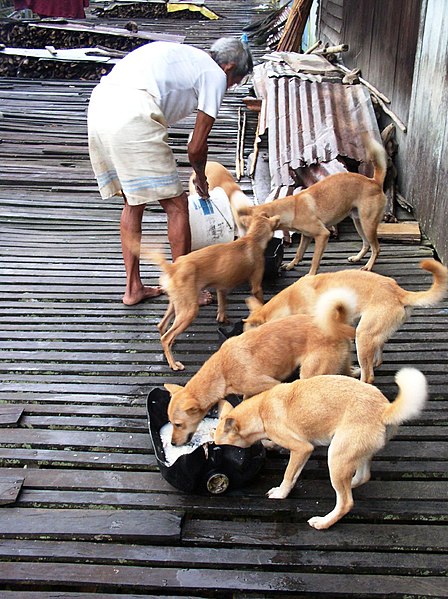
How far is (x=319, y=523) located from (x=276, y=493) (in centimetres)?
26

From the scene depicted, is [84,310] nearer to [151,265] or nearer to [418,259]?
[151,265]

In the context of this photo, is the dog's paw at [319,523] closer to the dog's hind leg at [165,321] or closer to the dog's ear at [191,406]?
the dog's ear at [191,406]

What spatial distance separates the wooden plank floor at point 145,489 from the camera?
2568 mm

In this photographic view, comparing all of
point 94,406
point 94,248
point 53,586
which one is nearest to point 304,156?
point 94,248

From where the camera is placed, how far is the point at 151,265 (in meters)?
5.57

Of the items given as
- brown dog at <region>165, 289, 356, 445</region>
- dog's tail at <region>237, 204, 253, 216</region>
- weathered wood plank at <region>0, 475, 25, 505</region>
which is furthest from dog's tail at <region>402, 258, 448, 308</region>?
weathered wood plank at <region>0, 475, 25, 505</region>

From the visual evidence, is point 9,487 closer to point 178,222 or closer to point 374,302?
point 374,302

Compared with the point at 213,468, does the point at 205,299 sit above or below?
below

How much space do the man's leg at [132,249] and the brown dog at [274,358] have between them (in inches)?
62.0

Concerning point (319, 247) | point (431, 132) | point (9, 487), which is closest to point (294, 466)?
point (9, 487)

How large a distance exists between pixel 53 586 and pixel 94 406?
120 centimetres

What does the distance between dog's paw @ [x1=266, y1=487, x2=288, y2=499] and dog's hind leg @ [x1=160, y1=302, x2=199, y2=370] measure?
1270 millimetres

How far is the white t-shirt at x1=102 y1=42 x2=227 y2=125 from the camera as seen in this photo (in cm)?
422

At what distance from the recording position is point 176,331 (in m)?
4.07
